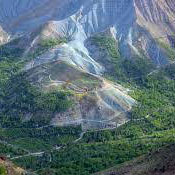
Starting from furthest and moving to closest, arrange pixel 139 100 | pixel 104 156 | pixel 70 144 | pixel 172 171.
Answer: pixel 139 100, pixel 70 144, pixel 104 156, pixel 172 171

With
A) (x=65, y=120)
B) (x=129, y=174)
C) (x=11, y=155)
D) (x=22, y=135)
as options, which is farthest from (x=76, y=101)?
(x=129, y=174)

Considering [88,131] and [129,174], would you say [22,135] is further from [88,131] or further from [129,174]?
[129,174]

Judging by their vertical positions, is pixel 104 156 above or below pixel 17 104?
below

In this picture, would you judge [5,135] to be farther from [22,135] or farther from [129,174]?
[129,174]

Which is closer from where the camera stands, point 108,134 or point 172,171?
point 172,171

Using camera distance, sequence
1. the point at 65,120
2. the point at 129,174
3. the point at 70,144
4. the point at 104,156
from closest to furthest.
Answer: the point at 129,174, the point at 104,156, the point at 70,144, the point at 65,120

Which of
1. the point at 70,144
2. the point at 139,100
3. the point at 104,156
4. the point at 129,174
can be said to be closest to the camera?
the point at 129,174

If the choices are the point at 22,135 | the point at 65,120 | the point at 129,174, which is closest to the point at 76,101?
the point at 65,120

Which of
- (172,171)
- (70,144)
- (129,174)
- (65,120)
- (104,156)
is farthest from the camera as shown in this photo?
(65,120)

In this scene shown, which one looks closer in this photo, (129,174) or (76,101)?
(129,174)
